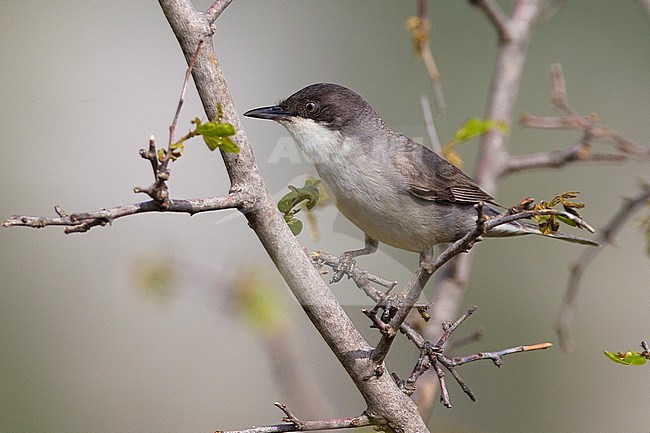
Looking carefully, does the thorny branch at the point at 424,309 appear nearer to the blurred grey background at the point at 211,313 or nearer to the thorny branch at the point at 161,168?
A: the thorny branch at the point at 161,168

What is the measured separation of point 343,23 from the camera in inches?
269

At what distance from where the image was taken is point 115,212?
1710 mm

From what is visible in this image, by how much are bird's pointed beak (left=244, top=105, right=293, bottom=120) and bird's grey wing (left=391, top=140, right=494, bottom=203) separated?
50 cm

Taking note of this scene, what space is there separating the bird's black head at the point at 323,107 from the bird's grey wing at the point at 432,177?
0.25m

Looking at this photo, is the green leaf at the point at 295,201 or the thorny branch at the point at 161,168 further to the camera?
the green leaf at the point at 295,201

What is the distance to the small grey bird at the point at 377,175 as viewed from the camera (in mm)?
3012

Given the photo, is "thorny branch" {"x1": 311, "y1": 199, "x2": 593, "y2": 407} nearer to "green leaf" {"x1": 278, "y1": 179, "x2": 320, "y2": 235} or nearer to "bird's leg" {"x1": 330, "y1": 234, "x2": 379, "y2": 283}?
"bird's leg" {"x1": 330, "y1": 234, "x2": 379, "y2": 283}

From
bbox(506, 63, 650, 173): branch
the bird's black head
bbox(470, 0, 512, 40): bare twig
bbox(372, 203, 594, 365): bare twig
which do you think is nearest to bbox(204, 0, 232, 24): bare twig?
bbox(372, 203, 594, 365): bare twig

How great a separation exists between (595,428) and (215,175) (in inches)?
189

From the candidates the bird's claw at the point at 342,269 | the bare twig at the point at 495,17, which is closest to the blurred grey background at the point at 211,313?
the bare twig at the point at 495,17

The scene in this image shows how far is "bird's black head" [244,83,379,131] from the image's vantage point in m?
3.15

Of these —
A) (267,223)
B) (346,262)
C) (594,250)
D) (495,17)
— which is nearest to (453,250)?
(267,223)

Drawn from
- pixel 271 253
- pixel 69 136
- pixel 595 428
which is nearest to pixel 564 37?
pixel 595 428

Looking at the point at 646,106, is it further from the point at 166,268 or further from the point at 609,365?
the point at 166,268
